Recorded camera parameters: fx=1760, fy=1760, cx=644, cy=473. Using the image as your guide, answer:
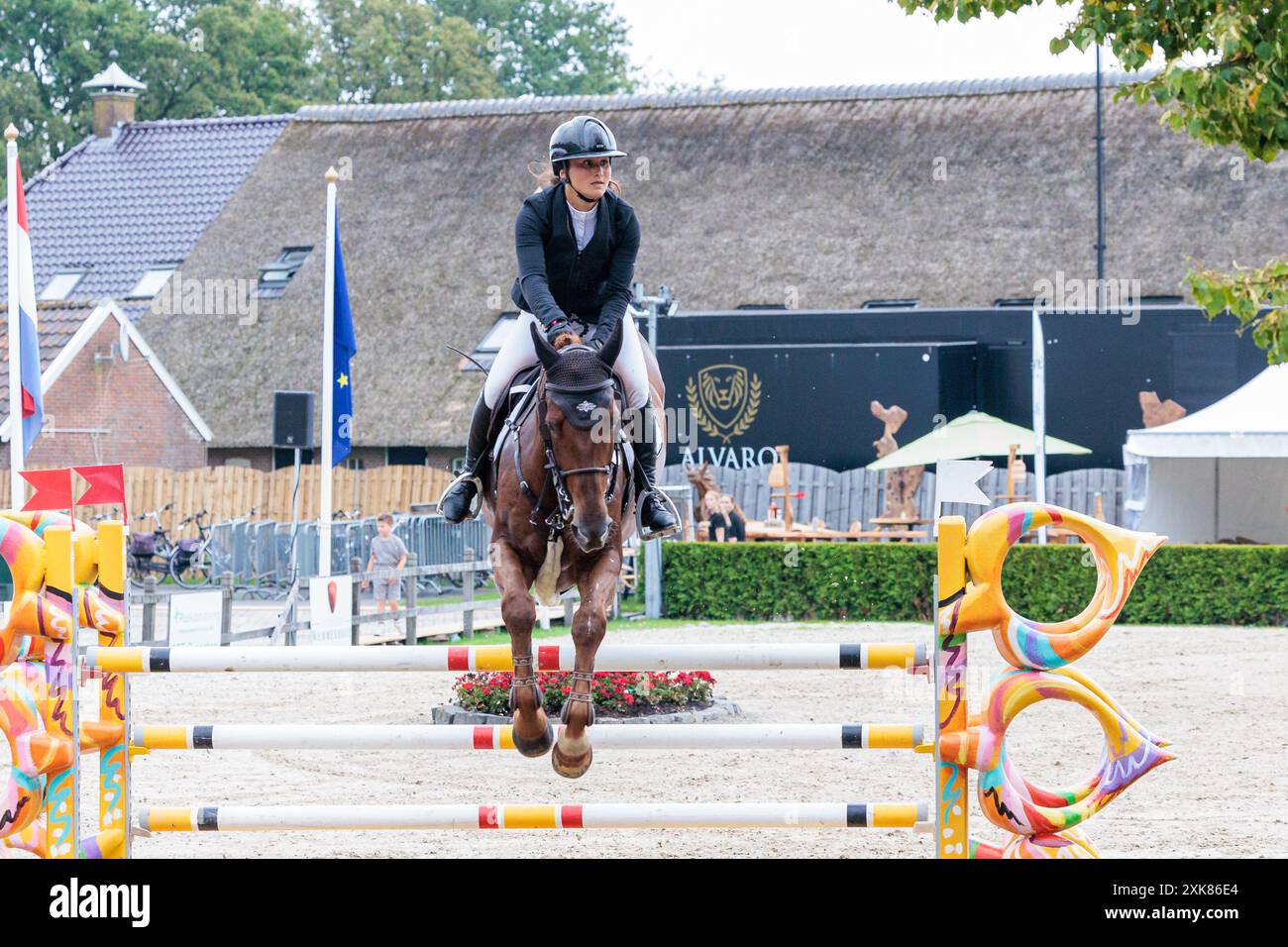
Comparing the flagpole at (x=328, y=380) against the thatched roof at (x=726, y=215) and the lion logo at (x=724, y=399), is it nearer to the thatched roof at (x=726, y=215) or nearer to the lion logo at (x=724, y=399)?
the lion logo at (x=724, y=399)

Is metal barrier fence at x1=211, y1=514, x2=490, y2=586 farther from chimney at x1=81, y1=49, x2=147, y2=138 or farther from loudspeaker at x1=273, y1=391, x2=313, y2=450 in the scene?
chimney at x1=81, y1=49, x2=147, y2=138

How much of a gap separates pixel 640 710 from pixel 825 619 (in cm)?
1083

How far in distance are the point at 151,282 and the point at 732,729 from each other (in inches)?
1445

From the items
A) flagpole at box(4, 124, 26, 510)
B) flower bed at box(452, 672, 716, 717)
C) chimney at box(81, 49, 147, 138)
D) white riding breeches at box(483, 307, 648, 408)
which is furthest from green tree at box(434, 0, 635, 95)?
white riding breeches at box(483, 307, 648, 408)

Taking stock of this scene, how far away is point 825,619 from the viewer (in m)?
24.5

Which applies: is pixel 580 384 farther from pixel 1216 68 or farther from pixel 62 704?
pixel 1216 68

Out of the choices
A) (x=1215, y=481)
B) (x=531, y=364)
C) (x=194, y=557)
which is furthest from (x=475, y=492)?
(x=1215, y=481)

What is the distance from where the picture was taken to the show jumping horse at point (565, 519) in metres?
6.87

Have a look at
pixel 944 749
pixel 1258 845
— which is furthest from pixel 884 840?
pixel 944 749

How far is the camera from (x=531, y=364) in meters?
8.04

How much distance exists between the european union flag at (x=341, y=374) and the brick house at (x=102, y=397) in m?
12.9

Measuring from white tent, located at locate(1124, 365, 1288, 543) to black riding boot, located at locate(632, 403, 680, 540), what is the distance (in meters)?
18.0

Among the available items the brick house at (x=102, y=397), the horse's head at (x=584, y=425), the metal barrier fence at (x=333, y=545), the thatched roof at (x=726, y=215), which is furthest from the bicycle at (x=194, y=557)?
the horse's head at (x=584, y=425)

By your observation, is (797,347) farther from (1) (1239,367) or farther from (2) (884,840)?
(2) (884,840)
